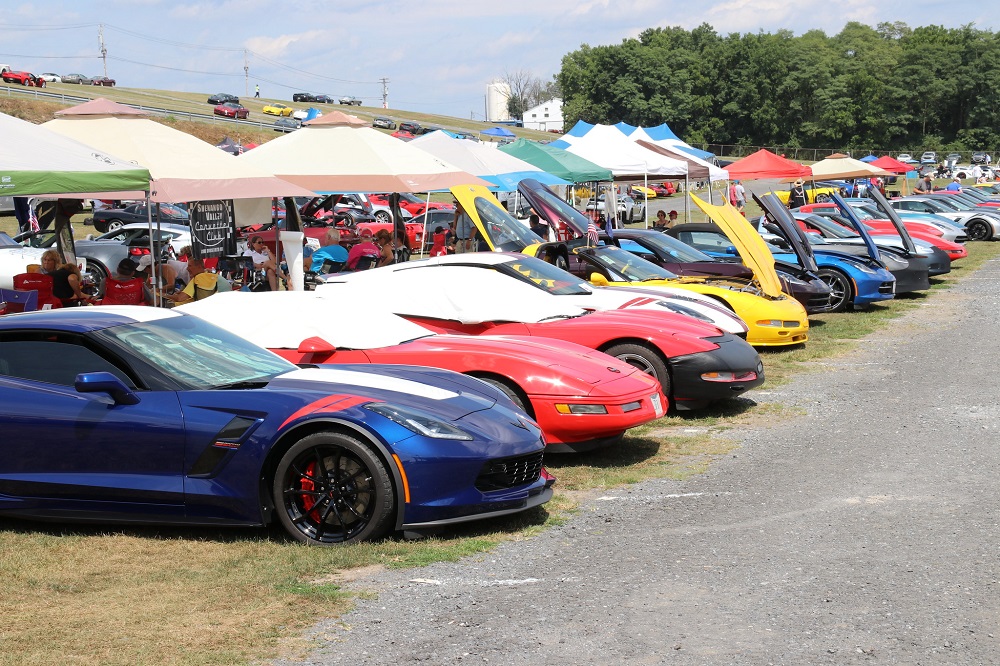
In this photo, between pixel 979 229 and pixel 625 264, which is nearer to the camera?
pixel 625 264

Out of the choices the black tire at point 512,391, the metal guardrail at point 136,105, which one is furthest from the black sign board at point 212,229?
the metal guardrail at point 136,105

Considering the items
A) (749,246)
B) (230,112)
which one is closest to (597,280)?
(749,246)

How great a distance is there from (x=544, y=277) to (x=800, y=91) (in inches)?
4234

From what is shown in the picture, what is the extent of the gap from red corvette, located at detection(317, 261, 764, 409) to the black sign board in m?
5.81

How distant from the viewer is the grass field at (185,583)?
4.45m

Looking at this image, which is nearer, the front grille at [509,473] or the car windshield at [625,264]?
the front grille at [509,473]

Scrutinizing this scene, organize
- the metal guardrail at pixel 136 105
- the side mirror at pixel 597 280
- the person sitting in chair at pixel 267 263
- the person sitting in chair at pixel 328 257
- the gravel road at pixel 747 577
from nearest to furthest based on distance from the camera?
the gravel road at pixel 747 577, the side mirror at pixel 597 280, the person sitting in chair at pixel 267 263, the person sitting in chair at pixel 328 257, the metal guardrail at pixel 136 105

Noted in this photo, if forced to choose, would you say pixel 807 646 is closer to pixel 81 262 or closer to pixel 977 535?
pixel 977 535

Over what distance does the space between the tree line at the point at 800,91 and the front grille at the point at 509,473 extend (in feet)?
346

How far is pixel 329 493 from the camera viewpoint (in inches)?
232

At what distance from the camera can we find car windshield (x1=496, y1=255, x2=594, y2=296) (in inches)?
435

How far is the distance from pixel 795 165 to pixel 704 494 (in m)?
26.1

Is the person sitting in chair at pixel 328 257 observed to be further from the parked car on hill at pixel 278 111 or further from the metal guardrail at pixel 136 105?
the parked car on hill at pixel 278 111

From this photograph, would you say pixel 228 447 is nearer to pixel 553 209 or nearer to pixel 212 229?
pixel 553 209
